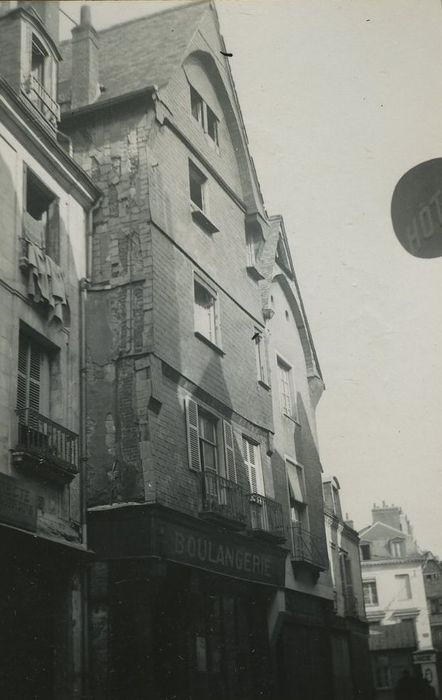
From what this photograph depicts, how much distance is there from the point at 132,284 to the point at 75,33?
266 inches

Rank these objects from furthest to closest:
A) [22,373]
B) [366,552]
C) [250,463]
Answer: [366,552] < [250,463] < [22,373]

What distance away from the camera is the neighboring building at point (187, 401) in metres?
13.5

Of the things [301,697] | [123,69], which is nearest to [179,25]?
[123,69]

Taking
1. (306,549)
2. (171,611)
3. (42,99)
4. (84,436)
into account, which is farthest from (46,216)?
(306,549)

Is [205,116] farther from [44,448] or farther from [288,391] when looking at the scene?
[44,448]

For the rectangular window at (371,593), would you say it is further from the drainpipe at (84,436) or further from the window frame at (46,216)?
the window frame at (46,216)

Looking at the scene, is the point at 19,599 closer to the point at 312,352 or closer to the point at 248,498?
the point at 248,498

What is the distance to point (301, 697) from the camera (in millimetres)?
18609

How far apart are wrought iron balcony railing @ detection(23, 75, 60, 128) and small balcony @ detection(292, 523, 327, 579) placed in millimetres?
11650

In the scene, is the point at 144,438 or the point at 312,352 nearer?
the point at 144,438

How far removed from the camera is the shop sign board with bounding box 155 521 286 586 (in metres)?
13.9

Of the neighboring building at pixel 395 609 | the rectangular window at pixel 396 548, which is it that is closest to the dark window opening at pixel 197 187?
the neighboring building at pixel 395 609

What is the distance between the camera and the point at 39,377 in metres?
13.6

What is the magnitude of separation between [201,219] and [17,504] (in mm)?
8973
